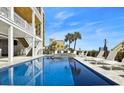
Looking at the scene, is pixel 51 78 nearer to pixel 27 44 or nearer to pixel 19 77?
pixel 19 77

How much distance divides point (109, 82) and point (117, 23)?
36469 millimetres

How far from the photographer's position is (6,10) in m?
14.1

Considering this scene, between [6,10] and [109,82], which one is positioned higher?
[6,10]

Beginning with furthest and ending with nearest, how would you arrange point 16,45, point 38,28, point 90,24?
point 90,24 < point 38,28 < point 16,45

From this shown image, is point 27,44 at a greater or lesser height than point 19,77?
greater

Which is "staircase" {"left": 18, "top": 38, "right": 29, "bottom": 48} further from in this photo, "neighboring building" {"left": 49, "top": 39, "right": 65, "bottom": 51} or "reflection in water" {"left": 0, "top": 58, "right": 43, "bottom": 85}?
"neighboring building" {"left": 49, "top": 39, "right": 65, "bottom": 51}

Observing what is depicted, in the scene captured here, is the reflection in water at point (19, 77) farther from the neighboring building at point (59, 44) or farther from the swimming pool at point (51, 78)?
Answer: the neighboring building at point (59, 44)

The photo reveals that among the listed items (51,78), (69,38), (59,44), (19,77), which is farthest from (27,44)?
(69,38)

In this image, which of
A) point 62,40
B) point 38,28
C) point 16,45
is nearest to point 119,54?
point 16,45

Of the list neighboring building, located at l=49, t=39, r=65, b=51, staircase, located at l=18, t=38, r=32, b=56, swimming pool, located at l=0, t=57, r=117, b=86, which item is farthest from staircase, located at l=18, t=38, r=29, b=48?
neighboring building, located at l=49, t=39, r=65, b=51

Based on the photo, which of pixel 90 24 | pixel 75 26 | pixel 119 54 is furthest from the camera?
pixel 75 26
